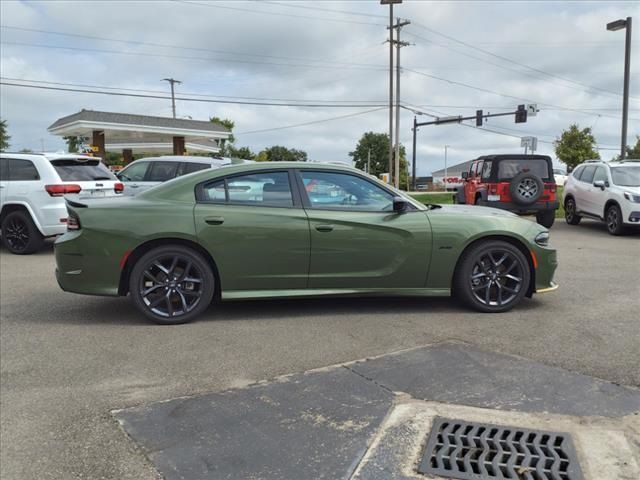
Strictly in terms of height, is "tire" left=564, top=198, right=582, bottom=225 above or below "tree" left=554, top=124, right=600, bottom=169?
below

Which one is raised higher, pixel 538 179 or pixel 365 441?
pixel 538 179

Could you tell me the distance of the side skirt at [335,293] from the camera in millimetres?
5055

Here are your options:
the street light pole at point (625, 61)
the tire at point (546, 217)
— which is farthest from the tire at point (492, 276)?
the street light pole at point (625, 61)

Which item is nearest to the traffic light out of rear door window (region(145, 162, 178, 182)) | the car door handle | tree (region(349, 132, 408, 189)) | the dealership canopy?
the dealership canopy

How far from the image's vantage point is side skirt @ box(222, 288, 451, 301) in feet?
16.6

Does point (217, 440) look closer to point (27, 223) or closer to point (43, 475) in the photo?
point (43, 475)

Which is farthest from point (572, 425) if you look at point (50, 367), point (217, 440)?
point (50, 367)

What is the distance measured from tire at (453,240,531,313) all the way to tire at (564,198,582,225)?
9.54 metres

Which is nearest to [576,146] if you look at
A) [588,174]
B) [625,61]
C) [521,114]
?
[521,114]

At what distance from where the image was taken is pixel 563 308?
541 centimetres

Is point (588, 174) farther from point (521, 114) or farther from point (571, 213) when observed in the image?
point (521, 114)

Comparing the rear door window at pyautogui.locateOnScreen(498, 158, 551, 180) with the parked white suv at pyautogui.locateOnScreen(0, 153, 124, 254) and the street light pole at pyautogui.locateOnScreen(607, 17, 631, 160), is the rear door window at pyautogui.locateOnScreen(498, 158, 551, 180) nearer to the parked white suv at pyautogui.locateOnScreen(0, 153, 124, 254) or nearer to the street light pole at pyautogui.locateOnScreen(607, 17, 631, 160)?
the street light pole at pyautogui.locateOnScreen(607, 17, 631, 160)

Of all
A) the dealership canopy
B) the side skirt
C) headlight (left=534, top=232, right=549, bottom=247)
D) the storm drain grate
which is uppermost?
the dealership canopy

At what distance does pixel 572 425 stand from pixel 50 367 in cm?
355
